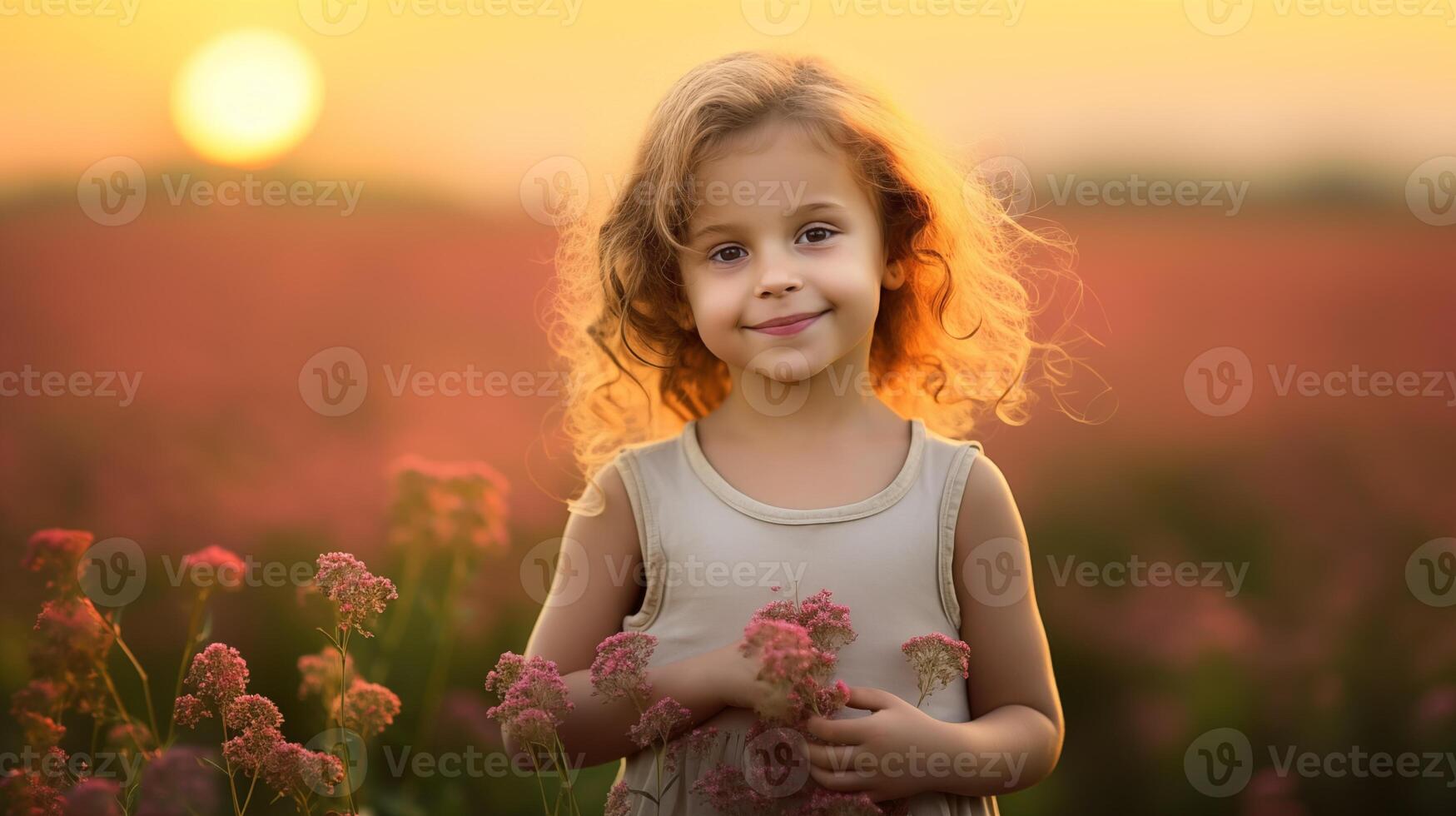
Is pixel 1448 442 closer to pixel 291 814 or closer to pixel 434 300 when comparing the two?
pixel 434 300

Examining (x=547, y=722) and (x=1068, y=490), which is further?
(x=1068, y=490)

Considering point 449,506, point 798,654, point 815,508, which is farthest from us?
point 449,506

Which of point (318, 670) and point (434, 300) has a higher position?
point (434, 300)

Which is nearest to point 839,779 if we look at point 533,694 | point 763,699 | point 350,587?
point 763,699

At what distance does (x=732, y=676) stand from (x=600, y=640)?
13.8 inches

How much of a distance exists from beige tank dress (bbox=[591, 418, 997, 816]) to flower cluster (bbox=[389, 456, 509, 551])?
71cm

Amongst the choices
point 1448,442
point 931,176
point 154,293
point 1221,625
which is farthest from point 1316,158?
point 154,293

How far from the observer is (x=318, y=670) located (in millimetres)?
2504

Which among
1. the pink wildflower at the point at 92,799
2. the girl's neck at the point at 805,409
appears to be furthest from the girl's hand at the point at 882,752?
the pink wildflower at the point at 92,799

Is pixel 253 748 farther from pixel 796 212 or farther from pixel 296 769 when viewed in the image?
pixel 796 212

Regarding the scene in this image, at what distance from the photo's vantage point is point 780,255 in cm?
212

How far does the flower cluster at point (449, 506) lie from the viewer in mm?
2912

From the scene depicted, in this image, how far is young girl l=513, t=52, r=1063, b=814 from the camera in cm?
212

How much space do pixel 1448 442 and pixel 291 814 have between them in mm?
2953
